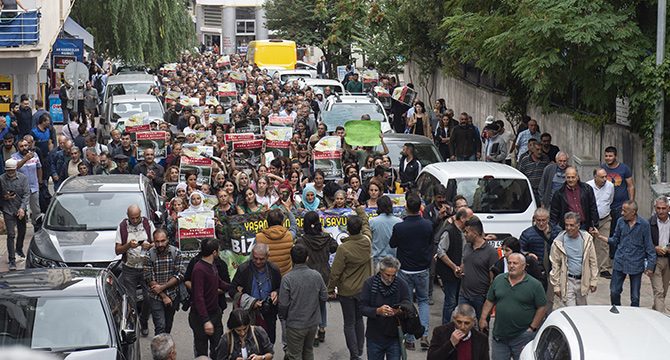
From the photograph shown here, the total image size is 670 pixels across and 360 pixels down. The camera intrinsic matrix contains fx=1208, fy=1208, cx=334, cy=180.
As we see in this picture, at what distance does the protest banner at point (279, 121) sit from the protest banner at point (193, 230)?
1188 cm

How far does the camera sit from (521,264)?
10.6m

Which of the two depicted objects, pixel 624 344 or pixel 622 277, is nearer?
pixel 624 344

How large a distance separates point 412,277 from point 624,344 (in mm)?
5186

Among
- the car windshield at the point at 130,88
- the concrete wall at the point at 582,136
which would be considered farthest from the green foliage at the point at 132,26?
the concrete wall at the point at 582,136

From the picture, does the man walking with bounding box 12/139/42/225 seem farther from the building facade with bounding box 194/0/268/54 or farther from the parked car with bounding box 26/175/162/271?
the building facade with bounding box 194/0/268/54

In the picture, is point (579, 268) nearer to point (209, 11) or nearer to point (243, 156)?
point (243, 156)

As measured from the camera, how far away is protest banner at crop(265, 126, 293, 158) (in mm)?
22469

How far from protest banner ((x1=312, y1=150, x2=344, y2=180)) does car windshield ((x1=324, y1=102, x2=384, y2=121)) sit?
6.60m

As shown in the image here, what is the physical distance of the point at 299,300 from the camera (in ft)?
36.9

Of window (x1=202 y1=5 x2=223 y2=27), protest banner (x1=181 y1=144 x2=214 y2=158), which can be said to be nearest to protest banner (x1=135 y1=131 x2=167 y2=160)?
protest banner (x1=181 y1=144 x2=214 y2=158)

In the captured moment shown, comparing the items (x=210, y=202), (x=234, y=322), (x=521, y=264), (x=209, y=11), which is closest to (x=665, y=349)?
(x=521, y=264)

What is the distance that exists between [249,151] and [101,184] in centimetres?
587

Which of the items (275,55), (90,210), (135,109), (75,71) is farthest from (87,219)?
(275,55)

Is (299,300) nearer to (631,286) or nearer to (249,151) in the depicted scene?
(631,286)
